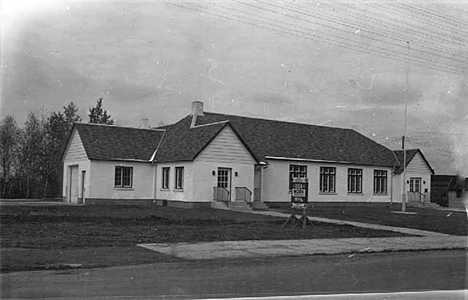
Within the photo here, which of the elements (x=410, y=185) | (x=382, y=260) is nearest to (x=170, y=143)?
(x=410, y=185)

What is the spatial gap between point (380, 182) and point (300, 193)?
21950mm

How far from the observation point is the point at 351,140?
4041 centimetres

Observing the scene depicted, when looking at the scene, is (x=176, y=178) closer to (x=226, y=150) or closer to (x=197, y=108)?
(x=226, y=150)

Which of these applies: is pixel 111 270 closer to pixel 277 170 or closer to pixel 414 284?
pixel 414 284

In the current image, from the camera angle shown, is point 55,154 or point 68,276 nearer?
point 68,276

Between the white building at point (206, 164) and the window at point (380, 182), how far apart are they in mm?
1229

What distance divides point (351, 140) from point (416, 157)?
4939 millimetres

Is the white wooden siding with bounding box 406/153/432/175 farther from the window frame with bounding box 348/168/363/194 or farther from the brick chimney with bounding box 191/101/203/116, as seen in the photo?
the brick chimney with bounding box 191/101/203/116

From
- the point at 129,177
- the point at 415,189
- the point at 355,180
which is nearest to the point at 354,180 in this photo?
the point at 355,180

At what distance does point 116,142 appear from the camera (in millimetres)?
32156

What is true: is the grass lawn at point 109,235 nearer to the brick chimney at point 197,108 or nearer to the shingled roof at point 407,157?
the brick chimney at point 197,108

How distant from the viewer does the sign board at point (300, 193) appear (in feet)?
62.8

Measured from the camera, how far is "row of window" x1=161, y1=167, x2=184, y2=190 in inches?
1219

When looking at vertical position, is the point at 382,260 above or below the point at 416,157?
below
